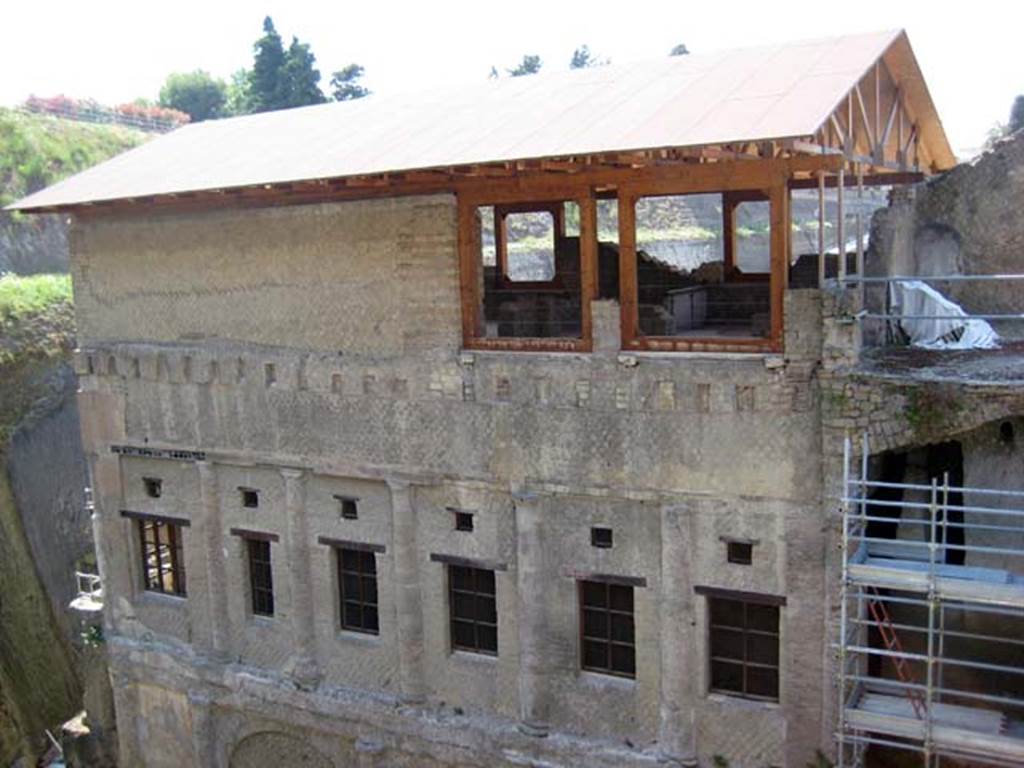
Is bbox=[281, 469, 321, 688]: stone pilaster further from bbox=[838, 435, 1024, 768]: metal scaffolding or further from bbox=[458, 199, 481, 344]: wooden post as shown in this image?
bbox=[838, 435, 1024, 768]: metal scaffolding

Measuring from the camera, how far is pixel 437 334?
47.7ft

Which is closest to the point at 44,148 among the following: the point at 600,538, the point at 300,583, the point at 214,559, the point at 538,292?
the point at 538,292

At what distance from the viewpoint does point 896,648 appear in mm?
13203

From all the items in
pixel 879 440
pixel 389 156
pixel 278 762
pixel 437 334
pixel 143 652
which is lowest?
pixel 278 762

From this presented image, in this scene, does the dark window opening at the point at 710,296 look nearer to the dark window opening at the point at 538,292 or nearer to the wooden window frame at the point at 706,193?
the wooden window frame at the point at 706,193

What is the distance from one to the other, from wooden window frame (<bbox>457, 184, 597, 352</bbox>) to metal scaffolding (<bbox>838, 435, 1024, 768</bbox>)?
3.74m

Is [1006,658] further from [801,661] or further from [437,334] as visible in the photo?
[437,334]

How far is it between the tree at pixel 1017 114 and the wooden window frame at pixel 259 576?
61.9 ft

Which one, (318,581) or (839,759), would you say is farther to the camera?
(318,581)

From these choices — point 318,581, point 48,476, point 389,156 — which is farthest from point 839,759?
point 48,476

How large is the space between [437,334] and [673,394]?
3.47m

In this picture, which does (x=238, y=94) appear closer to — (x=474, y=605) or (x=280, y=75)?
(x=280, y=75)

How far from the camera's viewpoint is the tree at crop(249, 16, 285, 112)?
182 feet

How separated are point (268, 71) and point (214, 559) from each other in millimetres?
44125
